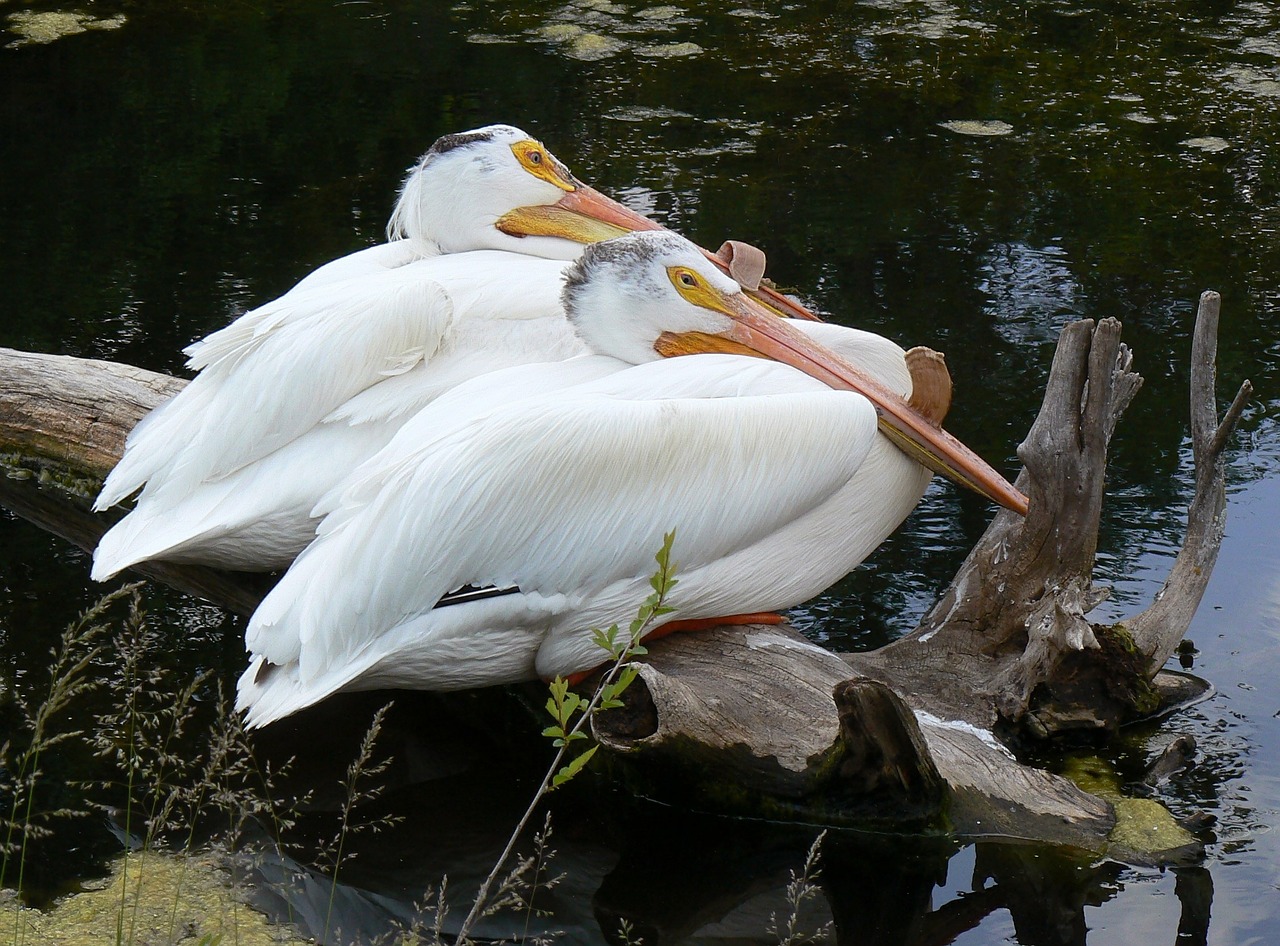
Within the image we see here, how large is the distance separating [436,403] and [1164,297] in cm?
363

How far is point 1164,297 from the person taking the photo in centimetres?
597

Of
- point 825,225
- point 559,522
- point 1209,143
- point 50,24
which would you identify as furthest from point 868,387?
point 50,24

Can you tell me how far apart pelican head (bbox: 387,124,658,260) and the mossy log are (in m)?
1.16

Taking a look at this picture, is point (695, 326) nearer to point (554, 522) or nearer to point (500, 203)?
point (554, 522)

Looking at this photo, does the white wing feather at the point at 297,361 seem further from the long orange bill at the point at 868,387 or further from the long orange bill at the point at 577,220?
the long orange bill at the point at 577,220

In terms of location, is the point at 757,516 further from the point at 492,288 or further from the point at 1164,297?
the point at 1164,297

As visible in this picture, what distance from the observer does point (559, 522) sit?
3.13 m

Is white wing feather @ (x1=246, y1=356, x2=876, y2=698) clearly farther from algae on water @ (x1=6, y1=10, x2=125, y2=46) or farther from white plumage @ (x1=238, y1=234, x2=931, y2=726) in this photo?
algae on water @ (x1=6, y1=10, x2=125, y2=46)

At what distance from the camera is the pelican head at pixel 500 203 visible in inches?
169

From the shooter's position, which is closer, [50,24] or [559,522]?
[559,522]

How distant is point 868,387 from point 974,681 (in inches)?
29.2

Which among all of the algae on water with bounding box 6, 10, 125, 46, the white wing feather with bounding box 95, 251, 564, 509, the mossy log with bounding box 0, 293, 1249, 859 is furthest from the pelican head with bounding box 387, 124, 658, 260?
the algae on water with bounding box 6, 10, 125, 46

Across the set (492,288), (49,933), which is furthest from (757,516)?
(49,933)

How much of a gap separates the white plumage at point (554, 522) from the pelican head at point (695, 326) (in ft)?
0.58
